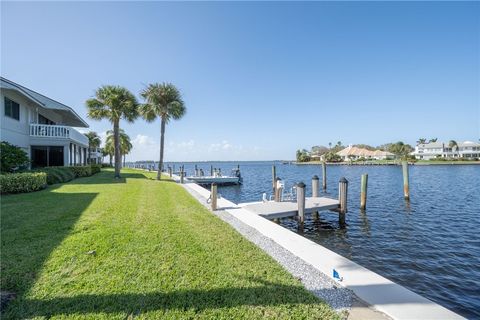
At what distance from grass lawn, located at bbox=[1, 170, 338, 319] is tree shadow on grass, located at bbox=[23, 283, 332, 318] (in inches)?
0.6

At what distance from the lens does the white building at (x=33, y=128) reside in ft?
51.2

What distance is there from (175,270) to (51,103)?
2239 centimetres

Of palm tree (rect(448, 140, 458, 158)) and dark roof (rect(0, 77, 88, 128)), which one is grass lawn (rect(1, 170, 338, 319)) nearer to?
dark roof (rect(0, 77, 88, 128))

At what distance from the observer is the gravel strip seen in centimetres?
389

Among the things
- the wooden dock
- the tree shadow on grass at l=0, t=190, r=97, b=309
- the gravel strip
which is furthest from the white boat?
the gravel strip

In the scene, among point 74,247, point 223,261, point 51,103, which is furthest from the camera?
point 51,103

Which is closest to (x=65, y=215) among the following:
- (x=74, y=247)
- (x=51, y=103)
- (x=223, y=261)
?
(x=74, y=247)

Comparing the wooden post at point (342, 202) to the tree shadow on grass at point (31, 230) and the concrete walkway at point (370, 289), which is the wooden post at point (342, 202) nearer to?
the concrete walkway at point (370, 289)

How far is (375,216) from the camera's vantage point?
14070 millimetres

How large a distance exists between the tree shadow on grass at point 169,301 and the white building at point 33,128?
1637 cm

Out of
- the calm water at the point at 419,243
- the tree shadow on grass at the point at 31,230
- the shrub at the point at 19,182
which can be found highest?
the shrub at the point at 19,182

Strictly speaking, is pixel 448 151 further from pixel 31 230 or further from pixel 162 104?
pixel 31 230

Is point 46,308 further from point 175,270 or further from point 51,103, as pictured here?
point 51,103

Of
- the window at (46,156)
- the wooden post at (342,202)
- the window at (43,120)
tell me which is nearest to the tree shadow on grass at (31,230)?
the window at (46,156)
